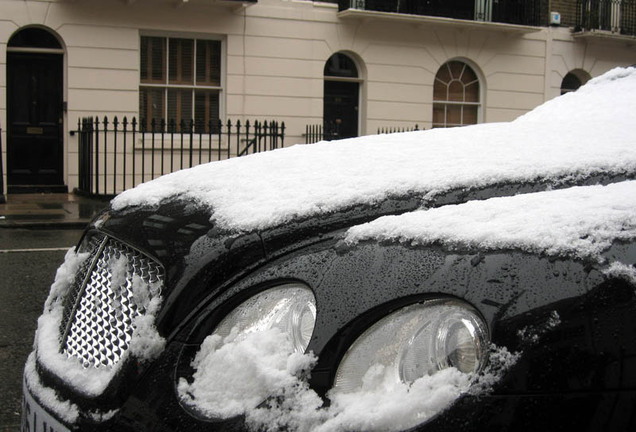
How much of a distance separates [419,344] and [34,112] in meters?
15.5

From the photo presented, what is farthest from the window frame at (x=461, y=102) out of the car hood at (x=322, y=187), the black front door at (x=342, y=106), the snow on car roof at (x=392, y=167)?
the car hood at (x=322, y=187)

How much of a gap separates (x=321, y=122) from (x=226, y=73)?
253 centimetres

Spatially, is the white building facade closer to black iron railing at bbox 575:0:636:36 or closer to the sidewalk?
black iron railing at bbox 575:0:636:36

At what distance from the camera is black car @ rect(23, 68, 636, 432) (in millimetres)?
1189

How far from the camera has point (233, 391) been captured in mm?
1397

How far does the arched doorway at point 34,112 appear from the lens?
15211 mm

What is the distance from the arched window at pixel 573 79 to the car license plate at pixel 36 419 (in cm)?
2082

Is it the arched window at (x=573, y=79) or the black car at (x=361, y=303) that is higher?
the arched window at (x=573, y=79)

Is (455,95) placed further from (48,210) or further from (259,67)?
(48,210)

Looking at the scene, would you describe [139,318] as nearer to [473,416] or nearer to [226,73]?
[473,416]

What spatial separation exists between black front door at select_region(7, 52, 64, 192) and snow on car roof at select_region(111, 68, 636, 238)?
46.2ft

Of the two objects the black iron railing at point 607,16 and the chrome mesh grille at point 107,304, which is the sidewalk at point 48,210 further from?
the black iron railing at point 607,16

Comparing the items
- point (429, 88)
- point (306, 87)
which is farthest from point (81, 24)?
point (429, 88)

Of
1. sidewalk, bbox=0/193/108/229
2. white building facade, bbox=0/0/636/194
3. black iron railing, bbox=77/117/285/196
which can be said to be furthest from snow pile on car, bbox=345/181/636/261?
black iron railing, bbox=77/117/285/196
